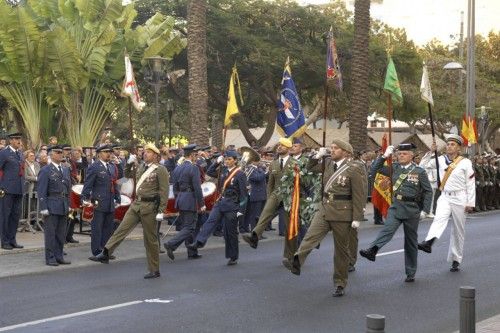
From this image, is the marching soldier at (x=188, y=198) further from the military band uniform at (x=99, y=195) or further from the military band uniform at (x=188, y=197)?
the military band uniform at (x=99, y=195)

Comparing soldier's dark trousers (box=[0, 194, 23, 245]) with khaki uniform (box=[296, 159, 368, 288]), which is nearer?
khaki uniform (box=[296, 159, 368, 288])

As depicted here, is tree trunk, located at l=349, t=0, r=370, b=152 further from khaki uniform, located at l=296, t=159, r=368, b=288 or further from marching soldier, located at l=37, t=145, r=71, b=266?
khaki uniform, located at l=296, t=159, r=368, b=288

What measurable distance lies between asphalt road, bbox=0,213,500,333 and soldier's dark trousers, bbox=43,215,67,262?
531 millimetres

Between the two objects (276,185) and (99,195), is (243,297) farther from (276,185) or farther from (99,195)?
(99,195)

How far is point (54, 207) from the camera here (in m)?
13.5

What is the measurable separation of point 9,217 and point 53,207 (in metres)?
1.84

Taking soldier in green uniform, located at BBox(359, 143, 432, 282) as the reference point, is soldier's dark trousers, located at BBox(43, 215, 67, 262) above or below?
below

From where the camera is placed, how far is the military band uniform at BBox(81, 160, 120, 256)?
14164mm

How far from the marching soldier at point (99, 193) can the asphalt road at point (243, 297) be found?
2.28 feet

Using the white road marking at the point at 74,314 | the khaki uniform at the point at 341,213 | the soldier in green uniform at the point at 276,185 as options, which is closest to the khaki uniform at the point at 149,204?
the soldier in green uniform at the point at 276,185

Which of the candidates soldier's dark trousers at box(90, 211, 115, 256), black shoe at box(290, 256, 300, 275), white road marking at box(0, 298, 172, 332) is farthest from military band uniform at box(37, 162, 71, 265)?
black shoe at box(290, 256, 300, 275)

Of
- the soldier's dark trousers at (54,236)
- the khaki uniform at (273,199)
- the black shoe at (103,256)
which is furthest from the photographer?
the soldier's dark trousers at (54,236)

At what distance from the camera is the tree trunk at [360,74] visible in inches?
981

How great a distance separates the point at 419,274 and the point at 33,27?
586 inches
